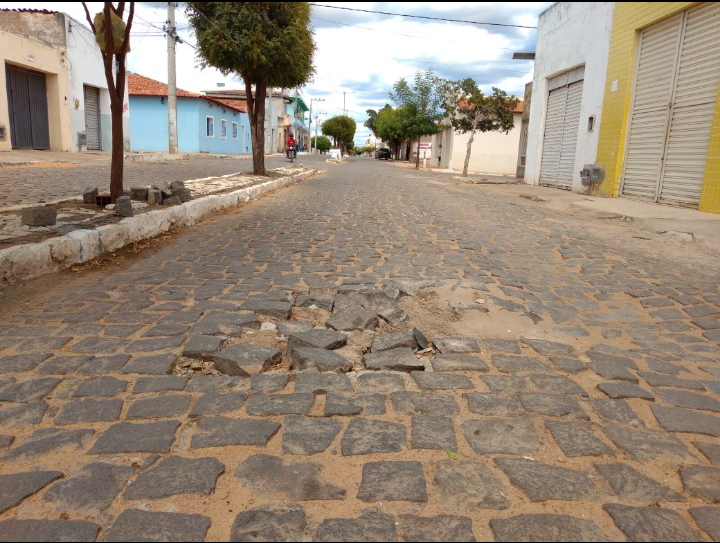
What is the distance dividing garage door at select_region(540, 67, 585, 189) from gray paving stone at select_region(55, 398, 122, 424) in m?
14.7

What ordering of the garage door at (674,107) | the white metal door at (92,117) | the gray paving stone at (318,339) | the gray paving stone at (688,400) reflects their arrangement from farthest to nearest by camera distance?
the white metal door at (92,117)
the garage door at (674,107)
the gray paving stone at (318,339)
the gray paving stone at (688,400)

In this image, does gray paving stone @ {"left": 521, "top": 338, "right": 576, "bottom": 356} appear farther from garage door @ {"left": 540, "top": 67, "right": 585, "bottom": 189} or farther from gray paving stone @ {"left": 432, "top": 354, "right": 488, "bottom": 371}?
garage door @ {"left": 540, "top": 67, "right": 585, "bottom": 189}

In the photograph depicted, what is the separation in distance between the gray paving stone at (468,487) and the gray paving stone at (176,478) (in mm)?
840

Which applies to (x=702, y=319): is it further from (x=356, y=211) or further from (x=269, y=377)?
(x=356, y=211)

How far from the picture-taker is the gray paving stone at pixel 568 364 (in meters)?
3.03

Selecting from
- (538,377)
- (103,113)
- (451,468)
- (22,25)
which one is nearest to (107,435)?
(451,468)

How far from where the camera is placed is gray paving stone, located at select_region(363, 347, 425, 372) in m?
2.99

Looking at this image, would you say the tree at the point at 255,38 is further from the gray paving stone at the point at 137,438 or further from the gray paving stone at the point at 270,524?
the gray paving stone at the point at 270,524

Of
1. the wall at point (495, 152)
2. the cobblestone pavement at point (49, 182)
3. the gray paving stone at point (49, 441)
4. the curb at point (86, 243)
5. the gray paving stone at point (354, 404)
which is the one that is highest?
the wall at point (495, 152)

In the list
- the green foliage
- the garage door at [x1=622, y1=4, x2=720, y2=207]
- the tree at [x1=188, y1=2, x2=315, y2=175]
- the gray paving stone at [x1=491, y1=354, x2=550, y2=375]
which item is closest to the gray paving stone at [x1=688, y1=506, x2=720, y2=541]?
the gray paving stone at [x1=491, y1=354, x2=550, y2=375]

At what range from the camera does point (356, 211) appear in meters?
9.66

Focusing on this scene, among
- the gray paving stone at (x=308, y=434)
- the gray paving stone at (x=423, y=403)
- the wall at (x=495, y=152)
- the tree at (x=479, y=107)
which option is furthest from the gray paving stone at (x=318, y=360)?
the wall at (x=495, y=152)

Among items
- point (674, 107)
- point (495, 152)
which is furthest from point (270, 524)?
point (495, 152)

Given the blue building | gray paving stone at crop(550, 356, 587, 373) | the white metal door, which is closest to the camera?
gray paving stone at crop(550, 356, 587, 373)
